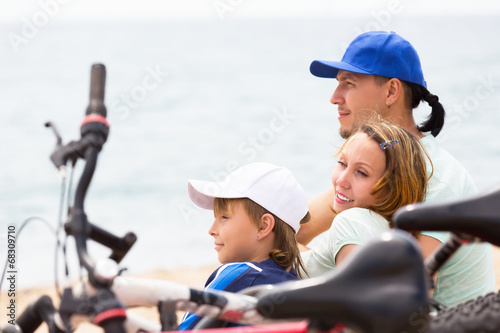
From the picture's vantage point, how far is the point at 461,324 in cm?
127

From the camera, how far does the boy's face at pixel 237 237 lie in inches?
92.3

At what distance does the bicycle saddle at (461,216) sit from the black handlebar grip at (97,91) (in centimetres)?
55

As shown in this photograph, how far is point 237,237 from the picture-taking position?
2.36 metres

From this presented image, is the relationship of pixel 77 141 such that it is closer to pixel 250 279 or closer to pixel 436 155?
pixel 250 279

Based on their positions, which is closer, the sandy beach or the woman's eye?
the woman's eye

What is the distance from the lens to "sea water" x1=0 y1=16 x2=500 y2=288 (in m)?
8.23

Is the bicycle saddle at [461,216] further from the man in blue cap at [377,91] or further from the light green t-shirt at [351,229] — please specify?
the man in blue cap at [377,91]

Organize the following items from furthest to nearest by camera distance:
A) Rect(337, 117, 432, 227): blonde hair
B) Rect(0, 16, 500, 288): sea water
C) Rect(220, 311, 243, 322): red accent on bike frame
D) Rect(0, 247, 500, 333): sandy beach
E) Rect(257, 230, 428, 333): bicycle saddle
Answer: Rect(0, 16, 500, 288): sea water, Rect(0, 247, 500, 333): sandy beach, Rect(337, 117, 432, 227): blonde hair, Rect(220, 311, 243, 322): red accent on bike frame, Rect(257, 230, 428, 333): bicycle saddle

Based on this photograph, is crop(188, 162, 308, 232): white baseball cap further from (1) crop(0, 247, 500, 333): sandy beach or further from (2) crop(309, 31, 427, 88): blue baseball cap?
(1) crop(0, 247, 500, 333): sandy beach

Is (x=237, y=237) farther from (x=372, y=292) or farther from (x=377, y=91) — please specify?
(x=372, y=292)

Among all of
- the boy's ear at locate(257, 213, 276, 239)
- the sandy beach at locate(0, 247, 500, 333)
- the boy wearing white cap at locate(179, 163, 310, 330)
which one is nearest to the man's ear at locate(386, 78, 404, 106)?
the boy wearing white cap at locate(179, 163, 310, 330)

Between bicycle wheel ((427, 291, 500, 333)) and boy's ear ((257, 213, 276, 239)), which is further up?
boy's ear ((257, 213, 276, 239))

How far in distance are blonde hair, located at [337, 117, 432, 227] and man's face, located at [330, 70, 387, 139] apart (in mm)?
529

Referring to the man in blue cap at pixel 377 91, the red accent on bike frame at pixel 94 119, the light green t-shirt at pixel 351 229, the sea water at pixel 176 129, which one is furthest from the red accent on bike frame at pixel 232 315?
the man in blue cap at pixel 377 91
